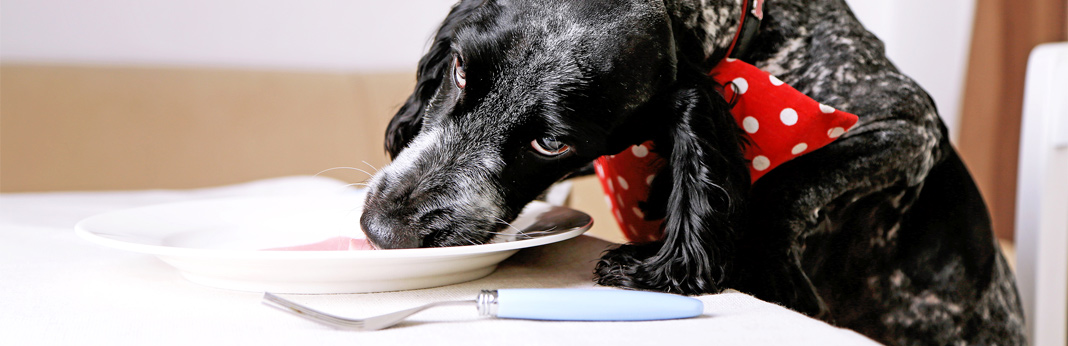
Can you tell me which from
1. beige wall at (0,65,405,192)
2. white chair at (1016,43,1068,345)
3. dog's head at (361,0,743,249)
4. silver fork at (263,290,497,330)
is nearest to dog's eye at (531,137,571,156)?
dog's head at (361,0,743,249)

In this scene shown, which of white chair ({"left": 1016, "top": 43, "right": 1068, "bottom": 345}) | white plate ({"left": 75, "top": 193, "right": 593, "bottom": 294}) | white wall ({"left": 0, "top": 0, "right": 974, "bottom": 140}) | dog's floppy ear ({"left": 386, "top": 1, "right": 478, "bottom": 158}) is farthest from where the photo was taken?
white wall ({"left": 0, "top": 0, "right": 974, "bottom": 140})

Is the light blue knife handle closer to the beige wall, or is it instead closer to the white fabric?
the white fabric

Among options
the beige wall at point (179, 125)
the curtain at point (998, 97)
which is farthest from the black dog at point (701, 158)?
the curtain at point (998, 97)

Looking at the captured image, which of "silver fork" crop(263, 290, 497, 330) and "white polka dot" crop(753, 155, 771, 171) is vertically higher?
"white polka dot" crop(753, 155, 771, 171)

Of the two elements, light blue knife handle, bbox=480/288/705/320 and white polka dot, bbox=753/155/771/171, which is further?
white polka dot, bbox=753/155/771/171

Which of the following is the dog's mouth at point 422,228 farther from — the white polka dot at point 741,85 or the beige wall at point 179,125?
the beige wall at point 179,125

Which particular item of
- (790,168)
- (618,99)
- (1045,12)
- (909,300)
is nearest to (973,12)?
(1045,12)

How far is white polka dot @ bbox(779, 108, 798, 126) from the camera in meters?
0.97

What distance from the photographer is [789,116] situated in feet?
3.20

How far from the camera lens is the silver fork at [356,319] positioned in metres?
0.61

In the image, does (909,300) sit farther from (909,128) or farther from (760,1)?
(760,1)

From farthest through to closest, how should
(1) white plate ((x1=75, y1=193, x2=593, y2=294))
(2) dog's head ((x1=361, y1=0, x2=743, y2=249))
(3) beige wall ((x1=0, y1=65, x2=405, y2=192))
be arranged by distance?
1. (3) beige wall ((x1=0, y1=65, x2=405, y2=192))
2. (2) dog's head ((x1=361, y1=0, x2=743, y2=249))
3. (1) white plate ((x1=75, y1=193, x2=593, y2=294))

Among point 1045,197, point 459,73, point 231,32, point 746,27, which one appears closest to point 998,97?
point 1045,197

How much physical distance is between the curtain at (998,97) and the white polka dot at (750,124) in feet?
9.71
